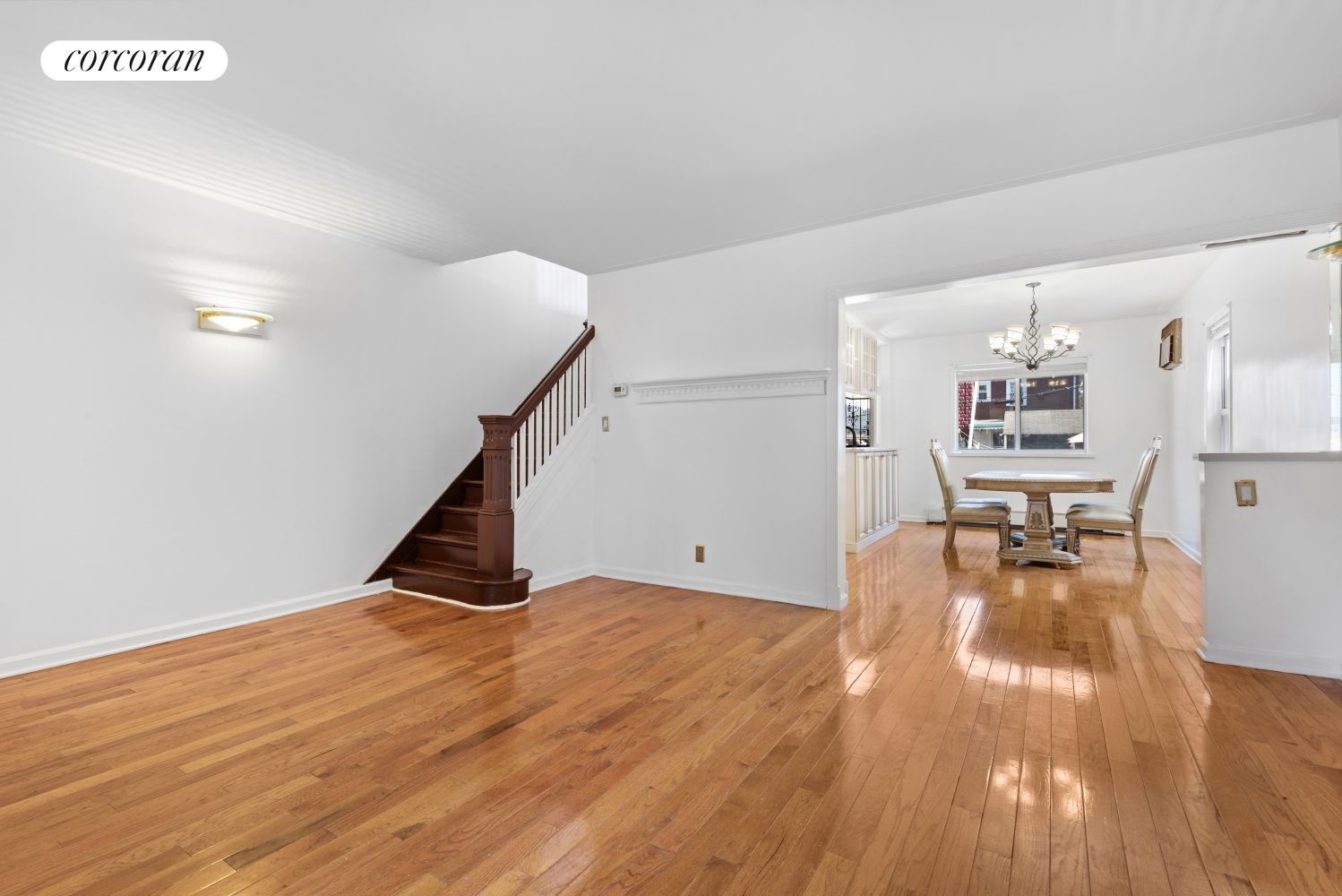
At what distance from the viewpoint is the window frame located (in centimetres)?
767

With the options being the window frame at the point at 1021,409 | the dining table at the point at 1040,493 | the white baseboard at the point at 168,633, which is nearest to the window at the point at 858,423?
the window frame at the point at 1021,409

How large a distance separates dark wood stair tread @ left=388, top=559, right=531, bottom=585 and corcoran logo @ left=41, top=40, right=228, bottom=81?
2.95m

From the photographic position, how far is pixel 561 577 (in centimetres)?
479

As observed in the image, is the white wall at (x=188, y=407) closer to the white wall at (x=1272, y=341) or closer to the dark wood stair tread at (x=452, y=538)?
the dark wood stair tread at (x=452, y=538)

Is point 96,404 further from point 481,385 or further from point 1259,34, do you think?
point 1259,34

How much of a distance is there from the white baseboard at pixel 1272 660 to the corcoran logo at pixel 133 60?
4982mm

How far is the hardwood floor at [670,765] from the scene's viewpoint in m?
→ 1.52

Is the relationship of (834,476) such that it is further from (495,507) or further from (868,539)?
(868,539)

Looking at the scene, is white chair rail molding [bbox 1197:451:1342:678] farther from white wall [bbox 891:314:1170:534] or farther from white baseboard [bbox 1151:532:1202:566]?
white wall [bbox 891:314:1170:534]

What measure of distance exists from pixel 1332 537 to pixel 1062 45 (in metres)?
2.50

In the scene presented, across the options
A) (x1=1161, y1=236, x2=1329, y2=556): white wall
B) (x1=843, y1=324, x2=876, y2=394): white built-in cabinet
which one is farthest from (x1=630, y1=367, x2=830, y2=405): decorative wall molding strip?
(x1=843, y1=324, x2=876, y2=394): white built-in cabinet

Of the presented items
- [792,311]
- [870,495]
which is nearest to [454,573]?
[792,311]

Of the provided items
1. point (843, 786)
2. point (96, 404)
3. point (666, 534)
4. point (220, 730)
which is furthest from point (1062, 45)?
point (96, 404)

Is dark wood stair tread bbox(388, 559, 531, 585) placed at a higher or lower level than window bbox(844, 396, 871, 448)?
lower
